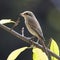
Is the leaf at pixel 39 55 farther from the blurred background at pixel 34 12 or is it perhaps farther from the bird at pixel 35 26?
the blurred background at pixel 34 12

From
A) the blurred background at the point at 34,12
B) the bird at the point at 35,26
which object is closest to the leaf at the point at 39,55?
the bird at the point at 35,26

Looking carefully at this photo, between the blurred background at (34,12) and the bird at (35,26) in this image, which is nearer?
the bird at (35,26)

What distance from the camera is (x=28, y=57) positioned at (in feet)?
22.0

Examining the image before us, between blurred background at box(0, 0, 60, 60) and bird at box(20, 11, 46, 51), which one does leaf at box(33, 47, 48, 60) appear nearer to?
bird at box(20, 11, 46, 51)

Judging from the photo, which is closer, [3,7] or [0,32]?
[0,32]

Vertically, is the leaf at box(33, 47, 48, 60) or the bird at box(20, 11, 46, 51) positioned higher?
the bird at box(20, 11, 46, 51)

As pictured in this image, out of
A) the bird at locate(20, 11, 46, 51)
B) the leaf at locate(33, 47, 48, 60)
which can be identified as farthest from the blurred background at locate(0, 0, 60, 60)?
the leaf at locate(33, 47, 48, 60)

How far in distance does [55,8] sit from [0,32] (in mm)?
1596

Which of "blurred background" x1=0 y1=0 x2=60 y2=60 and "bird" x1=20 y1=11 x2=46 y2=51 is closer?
"bird" x1=20 y1=11 x2=46 y2=51

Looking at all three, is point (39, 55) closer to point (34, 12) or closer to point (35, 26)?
point (35, 26)

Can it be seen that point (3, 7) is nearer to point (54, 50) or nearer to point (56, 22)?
point (56, 22)

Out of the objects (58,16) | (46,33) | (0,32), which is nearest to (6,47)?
(0,32)

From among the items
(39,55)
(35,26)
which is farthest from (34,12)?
(39,55)

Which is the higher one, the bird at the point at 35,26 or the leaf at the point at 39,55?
the bird at the point at 35,26
